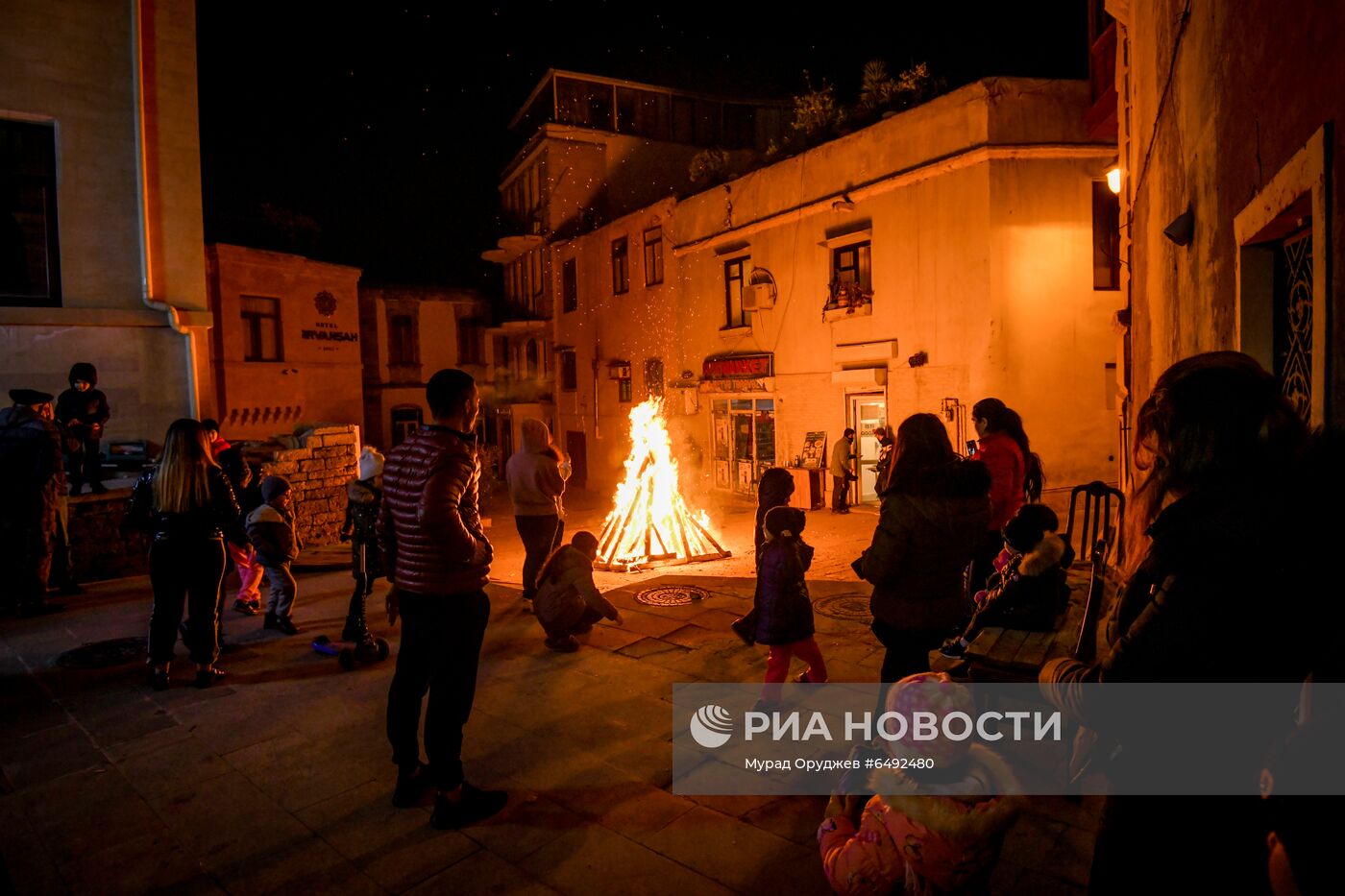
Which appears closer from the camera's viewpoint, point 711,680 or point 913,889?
point 913,889

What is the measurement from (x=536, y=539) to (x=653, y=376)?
597 inches

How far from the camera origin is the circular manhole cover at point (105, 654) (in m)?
6.39

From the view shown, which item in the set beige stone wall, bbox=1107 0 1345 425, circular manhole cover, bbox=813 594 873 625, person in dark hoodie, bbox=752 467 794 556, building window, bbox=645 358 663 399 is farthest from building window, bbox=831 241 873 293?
person in dark hoodie, bbox=752 467 794 556

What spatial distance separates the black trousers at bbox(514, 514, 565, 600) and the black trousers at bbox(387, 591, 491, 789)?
4.01 metres

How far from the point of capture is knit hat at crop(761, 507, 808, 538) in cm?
486

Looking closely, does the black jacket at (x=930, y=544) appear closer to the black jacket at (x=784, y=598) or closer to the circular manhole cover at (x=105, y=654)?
the black jacket at (x=784, y=598)

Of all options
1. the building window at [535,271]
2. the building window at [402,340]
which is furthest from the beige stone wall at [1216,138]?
the building window at [402,340]

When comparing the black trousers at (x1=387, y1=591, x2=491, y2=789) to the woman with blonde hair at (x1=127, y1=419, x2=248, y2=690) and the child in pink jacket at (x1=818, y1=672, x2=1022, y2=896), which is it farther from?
the woman with blonde hair at (x1=127, y1=419, x2=248, y2=690)

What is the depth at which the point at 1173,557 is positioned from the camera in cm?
185

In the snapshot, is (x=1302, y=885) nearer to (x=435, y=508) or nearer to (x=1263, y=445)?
(x=1263, y=445)

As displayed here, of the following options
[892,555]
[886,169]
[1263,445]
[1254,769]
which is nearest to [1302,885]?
[1254,769]

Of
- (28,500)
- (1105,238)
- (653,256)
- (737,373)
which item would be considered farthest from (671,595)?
(653,256)

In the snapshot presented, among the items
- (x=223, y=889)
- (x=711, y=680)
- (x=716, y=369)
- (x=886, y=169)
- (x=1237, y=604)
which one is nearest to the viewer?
(x=1237, y=604)

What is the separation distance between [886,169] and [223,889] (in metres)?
15.8
